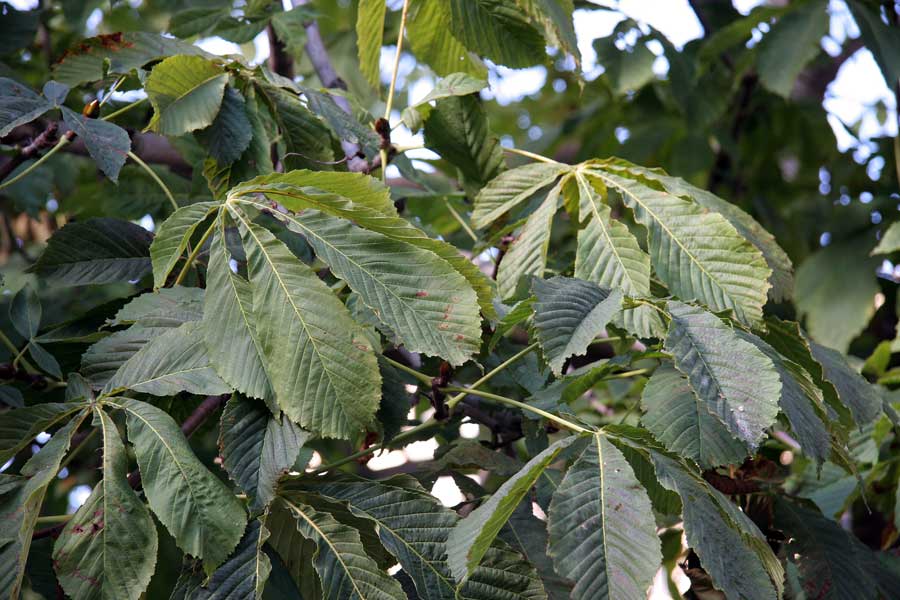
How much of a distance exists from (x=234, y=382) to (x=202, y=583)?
7.5 inches

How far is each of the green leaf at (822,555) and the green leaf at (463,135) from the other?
625 mm

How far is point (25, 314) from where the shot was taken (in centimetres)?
107

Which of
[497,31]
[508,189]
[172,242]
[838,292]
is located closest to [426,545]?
[172,242]

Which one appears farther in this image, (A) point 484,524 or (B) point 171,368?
(B) point 171,368

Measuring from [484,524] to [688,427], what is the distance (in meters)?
0.25

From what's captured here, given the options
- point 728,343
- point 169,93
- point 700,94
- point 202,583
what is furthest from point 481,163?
point 700,94

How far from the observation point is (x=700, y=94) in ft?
7.34

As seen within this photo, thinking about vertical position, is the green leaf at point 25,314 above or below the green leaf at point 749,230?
below

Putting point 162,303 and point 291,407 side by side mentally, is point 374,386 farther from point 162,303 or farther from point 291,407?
point 162,303

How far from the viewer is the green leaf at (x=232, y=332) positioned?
0.84 m

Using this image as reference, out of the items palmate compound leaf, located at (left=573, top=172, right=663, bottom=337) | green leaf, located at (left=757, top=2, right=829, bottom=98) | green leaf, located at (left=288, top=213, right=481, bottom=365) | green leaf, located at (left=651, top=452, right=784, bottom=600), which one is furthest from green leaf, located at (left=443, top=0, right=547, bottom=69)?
green leaf, located at (left=757, top=2, right=829, bottom=98)

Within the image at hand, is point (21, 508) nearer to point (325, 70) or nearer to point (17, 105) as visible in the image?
point (17, 105)

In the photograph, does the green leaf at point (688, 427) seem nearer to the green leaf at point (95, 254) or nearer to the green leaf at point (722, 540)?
the green leaf at point (722, 540)

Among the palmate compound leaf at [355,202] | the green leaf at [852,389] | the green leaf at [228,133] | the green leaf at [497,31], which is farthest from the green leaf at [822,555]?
the green leaf at [228,133]
